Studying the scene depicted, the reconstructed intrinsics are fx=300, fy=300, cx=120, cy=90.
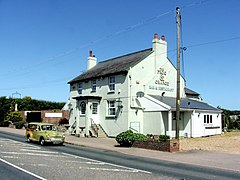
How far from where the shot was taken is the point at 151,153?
1902 cm

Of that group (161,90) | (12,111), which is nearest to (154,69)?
(161,90)

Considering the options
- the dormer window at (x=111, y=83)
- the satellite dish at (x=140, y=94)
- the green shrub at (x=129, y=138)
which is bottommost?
the green shrub at (x=129, y=138)

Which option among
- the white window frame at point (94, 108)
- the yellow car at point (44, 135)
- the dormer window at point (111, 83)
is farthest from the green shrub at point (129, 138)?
the white window frame at point (94, 108)

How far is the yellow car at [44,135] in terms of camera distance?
74.0 feet

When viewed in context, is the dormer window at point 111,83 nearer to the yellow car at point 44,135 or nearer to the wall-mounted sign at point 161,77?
the wall-mounted sign at point 161,77

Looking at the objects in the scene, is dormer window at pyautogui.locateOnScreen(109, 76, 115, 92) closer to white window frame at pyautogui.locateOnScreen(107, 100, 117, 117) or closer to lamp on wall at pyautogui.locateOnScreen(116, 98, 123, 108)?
white window frame at pyautogui.locateOnScreen(107, 100, 117, 117)

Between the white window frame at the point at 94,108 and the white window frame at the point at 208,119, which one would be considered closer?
the white window frame at the point at 208,119

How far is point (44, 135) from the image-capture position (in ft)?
74.2

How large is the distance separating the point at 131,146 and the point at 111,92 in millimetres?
10642

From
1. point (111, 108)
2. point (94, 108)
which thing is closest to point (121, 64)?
point (111, 108)

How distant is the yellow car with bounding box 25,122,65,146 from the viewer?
A: 22547 mm

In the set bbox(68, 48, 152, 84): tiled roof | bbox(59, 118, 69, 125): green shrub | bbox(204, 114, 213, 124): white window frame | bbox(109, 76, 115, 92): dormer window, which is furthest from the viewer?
bbox(59, 118, 69, 125): green shrub

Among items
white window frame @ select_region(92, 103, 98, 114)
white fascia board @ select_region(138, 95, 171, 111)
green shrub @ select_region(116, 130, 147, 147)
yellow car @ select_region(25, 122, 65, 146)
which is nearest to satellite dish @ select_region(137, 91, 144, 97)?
white fascia board @ select_region(138, 95, 171, 111)

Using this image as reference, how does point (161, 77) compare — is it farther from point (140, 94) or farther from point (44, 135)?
point (44, 135)
